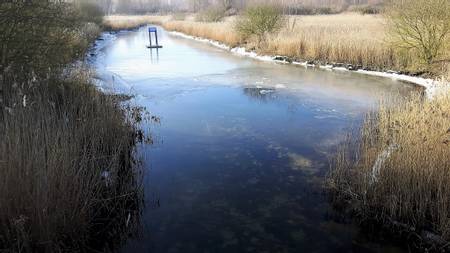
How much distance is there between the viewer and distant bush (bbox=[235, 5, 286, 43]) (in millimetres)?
19500

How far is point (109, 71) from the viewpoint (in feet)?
45.9

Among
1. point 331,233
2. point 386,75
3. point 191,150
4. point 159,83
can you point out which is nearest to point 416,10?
point 386,75

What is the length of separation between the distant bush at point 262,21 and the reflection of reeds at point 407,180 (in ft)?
49.5

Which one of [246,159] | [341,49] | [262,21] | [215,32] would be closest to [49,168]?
[246,159]

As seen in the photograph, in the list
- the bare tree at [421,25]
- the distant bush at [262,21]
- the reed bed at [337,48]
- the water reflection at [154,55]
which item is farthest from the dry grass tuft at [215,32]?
the bare tree at [421,25]

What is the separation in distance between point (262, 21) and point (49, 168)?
1728 centimetres

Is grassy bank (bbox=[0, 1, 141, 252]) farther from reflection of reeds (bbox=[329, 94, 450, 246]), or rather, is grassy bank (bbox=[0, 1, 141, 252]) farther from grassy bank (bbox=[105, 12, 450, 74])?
grassy bank (bbox=[105, 12, 450, 74])

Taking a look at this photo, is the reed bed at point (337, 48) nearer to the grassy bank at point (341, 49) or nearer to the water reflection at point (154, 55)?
the grassy bank at point (341, 49)

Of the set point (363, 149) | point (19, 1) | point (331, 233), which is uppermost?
point (19, 1)

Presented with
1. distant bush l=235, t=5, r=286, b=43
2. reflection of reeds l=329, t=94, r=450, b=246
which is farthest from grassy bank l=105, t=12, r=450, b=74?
reflection of reeds l=329, t=94, r=450, b=246

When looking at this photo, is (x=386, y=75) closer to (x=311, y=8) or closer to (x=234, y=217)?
(x=234, y=217)

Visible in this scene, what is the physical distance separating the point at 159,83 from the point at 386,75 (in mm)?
7110

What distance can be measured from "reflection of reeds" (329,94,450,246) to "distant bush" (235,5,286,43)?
15.1 m

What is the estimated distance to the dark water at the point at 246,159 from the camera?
4.19m
